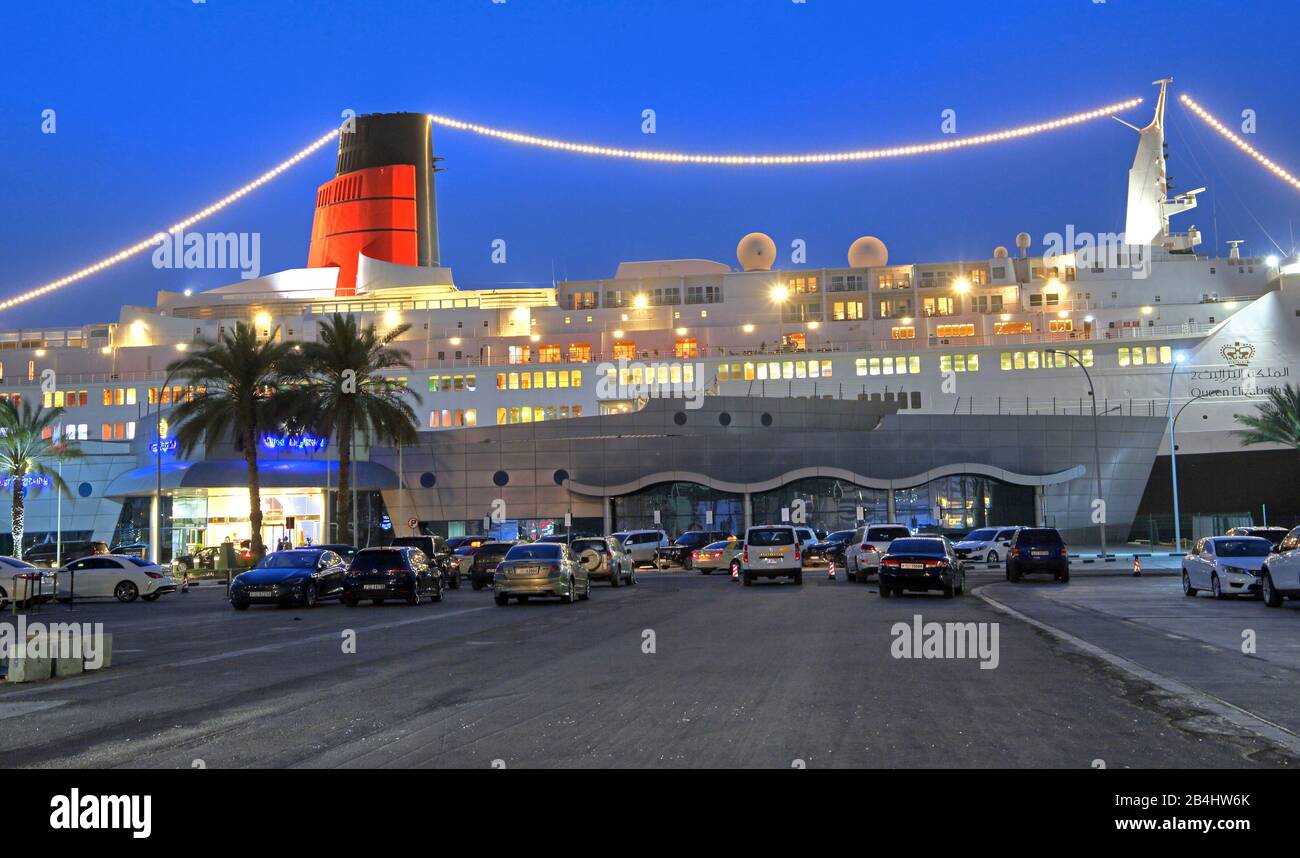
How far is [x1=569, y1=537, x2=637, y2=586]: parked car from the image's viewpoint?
3538 centimetres

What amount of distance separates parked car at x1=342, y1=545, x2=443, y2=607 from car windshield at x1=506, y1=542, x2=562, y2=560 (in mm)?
2446

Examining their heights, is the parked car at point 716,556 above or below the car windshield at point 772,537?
below

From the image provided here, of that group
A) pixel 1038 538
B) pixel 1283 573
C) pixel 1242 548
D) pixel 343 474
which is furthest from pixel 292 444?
pixel 1283 573

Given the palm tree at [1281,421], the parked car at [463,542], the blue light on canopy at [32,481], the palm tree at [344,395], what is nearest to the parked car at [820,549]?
the parked car at [463,542]

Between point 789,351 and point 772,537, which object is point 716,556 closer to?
point 772,537

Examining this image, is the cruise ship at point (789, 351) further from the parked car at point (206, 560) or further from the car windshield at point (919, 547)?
the car windshield at point (919, 547)

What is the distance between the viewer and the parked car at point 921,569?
86.5ft

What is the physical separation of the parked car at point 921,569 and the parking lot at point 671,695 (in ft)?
14.3

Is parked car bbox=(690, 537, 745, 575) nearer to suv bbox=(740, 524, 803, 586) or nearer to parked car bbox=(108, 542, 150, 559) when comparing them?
suv bbox=(740, 524, 803, 586)

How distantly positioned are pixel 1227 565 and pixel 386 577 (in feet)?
60.3

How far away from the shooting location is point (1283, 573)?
2181cm
